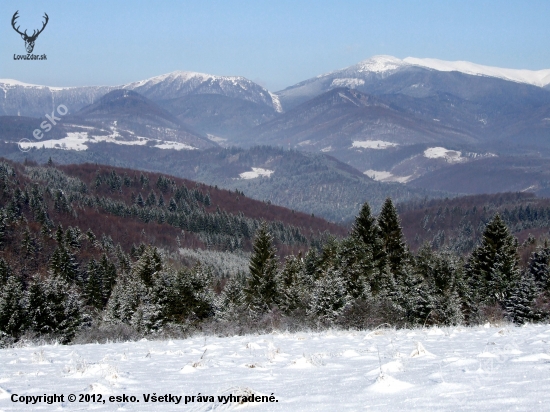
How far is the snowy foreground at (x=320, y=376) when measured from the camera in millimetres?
5484

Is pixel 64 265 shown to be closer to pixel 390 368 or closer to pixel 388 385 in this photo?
pixel 390 368

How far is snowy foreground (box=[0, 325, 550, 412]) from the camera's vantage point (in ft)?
18.0

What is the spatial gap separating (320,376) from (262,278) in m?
39.2

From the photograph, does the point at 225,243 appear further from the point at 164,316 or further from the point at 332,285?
the point at 332,285

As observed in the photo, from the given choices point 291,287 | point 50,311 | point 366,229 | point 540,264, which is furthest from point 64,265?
point 540,264

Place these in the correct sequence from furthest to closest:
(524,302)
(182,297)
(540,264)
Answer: (540,264)
(182,297)
(524,302)

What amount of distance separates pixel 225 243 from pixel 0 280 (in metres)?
129

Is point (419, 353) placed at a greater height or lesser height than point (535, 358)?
lesser

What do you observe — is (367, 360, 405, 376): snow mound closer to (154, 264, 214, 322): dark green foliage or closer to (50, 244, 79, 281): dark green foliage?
(154, 264, 214, 322): dark green foliage

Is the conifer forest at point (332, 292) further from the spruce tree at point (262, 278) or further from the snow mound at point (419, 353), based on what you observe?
the snow mound at point (419, 353)

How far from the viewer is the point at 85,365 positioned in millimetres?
9320

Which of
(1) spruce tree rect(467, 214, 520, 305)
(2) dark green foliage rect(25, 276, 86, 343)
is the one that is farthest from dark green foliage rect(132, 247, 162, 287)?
(1) spruce tree rect(467, 214, 520, 305)

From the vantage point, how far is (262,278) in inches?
1834

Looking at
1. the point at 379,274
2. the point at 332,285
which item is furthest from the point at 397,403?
the point at 379,274
